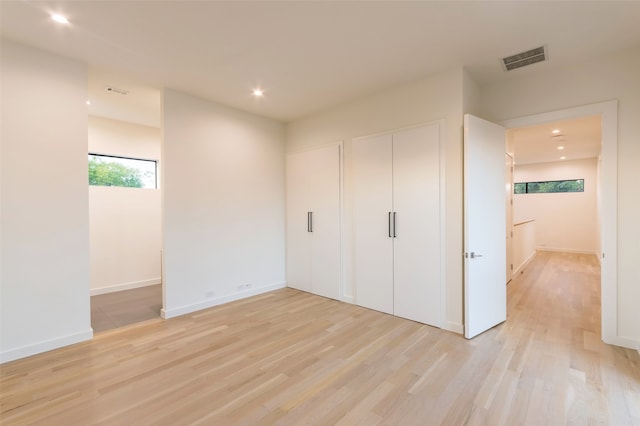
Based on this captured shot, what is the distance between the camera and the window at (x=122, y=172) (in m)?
5.11

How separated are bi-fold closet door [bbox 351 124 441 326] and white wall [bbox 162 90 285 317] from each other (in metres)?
1.62

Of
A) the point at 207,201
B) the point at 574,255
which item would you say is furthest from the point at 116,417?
the point at 574,255

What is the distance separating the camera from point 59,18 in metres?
2.46

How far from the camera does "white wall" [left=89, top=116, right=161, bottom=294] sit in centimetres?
500

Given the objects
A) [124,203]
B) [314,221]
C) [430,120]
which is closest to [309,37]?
[430,120]

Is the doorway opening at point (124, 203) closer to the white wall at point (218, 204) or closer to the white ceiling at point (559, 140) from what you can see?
the white wall at point (218, 204)

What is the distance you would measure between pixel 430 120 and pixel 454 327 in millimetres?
2438

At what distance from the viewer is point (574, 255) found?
8.65 metres

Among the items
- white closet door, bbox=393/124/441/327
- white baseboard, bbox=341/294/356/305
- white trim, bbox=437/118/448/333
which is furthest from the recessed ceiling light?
white baseboard, bbox=341/294/356/305

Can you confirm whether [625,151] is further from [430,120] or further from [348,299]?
[348,299]

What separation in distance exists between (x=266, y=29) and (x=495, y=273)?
3.63 m

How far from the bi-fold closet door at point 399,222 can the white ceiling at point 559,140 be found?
2.17 m

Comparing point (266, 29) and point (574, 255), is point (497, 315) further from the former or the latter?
point (574, 255)

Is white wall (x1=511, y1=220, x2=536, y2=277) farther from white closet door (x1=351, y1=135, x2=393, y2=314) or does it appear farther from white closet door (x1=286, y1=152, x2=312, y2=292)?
white closet door (x1=286, y1=152, x2=312, y2=292)
